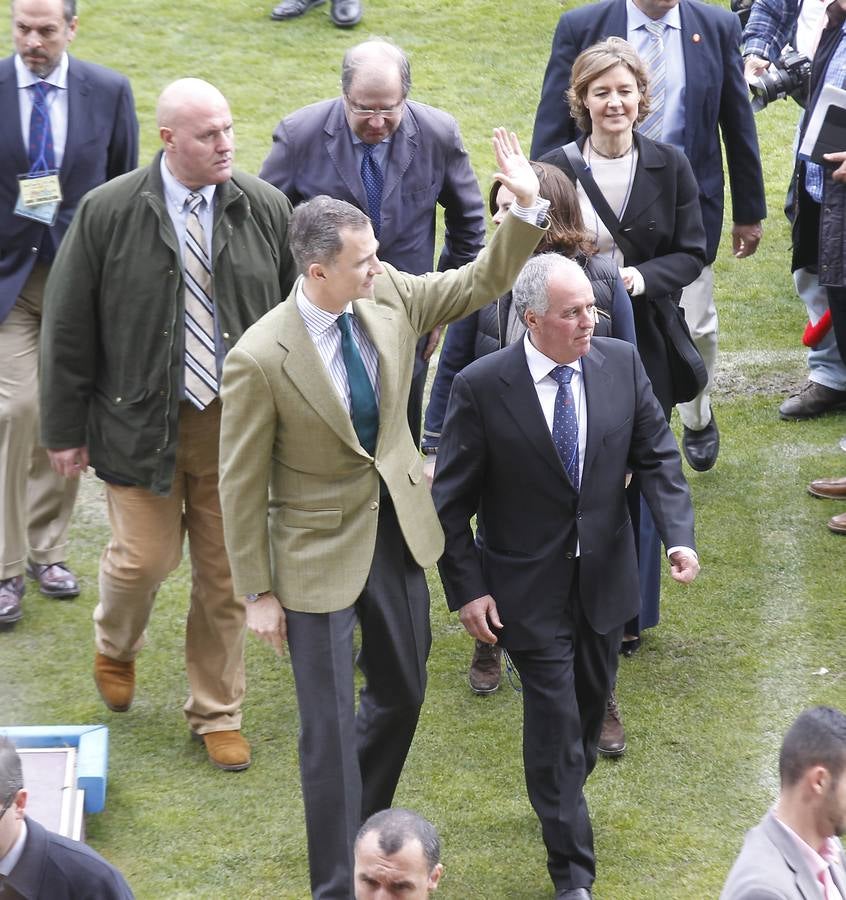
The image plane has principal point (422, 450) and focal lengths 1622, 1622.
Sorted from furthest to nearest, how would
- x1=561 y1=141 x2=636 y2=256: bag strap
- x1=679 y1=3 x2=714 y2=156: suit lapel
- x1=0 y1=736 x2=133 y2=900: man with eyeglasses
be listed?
x1=679 y1=3 x2=714 y2=156: suit lapel → x1=561 y1=141 x2=636 y2=256: bag strap → x1=0 y1=736 x2=133 y2=900: man with eyeglasses

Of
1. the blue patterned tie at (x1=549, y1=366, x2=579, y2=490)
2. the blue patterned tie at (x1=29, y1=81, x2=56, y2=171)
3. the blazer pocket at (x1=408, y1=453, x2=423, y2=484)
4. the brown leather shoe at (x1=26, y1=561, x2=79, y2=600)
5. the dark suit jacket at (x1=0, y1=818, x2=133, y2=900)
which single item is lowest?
the brown leather shoe at (x1=26, y1=561, x2=79, y2=600)

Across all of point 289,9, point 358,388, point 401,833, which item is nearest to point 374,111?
point 358,388

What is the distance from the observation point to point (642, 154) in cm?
566

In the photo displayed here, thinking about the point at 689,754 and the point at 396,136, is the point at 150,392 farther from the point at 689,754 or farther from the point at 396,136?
the point at 689,754

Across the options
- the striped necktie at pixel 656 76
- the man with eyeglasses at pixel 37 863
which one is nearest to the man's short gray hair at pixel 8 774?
the man with eyeglasses at pixel 37 863

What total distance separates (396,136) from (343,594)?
2095mm

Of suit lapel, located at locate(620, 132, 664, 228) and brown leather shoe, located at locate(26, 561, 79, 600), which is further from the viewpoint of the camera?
brown leather shoe, located at locate(26, 561, 79, 600)

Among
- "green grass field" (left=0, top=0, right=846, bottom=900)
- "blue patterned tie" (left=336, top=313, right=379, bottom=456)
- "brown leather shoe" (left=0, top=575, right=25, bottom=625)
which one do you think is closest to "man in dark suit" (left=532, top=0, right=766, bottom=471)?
"green grass field" (left=0, top=0, right=846, bottom=900)

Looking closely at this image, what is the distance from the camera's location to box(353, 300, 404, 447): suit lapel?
14.8 ft

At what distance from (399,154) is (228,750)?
7.29 feet

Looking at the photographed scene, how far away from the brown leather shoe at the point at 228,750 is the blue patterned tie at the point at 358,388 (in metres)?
1.44

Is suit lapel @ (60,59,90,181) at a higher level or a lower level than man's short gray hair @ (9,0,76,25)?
lower

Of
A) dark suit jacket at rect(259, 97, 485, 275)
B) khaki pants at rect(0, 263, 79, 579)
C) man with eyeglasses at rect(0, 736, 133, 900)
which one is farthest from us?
khaki pants at rect(0, 263, 79, 579)

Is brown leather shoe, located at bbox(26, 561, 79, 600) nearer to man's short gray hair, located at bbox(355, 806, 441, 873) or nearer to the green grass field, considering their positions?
the green grass field
